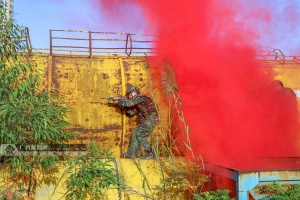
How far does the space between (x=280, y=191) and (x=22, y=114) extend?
4.38m

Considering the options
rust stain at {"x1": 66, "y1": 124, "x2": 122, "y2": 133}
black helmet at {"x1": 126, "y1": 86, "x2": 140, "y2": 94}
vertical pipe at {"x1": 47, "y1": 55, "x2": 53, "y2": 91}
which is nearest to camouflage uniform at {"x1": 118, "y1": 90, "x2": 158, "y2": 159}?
black helmet at {"x1": 126, "y1": 86, "x2": 140, "y2": 94}

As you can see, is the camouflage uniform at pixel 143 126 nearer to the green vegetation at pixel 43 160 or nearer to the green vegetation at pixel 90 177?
the green vegetation at pixel 43 160

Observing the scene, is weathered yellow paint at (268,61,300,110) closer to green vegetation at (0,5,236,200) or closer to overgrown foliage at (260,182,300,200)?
green vegetation at (0,5,236,200)

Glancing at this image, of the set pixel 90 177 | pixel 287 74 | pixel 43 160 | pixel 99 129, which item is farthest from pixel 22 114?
pixel 287 74

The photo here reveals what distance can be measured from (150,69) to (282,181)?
421 centimetres

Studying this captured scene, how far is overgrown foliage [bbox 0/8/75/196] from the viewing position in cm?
605

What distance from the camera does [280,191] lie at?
219 inches

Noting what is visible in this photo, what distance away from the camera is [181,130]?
8117mm

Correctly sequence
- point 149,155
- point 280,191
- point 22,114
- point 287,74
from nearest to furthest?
point 280,191
point 22,114
point 149,155
point 287,74

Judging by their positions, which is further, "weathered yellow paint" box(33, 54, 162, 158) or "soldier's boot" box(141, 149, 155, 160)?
"weathered yellow paint" box(33, 54, 162, 158)

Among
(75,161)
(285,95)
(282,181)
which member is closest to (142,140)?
(75,161)

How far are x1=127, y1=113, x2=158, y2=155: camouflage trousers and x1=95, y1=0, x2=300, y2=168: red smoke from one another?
817 millimetres

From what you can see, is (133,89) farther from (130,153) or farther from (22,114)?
(22,114)

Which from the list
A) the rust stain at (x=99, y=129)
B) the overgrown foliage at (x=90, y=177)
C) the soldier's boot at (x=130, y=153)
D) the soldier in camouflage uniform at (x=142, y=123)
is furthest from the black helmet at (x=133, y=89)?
the overgrown foliage at (x=90, y=177)
